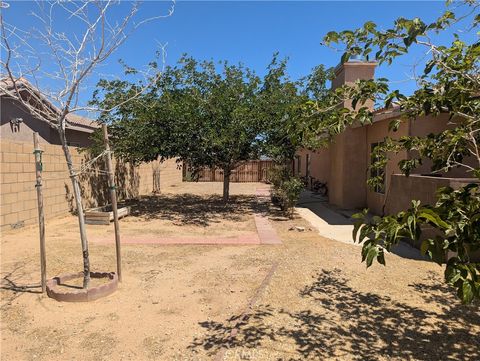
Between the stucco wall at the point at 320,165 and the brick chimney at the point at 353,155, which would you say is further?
the stucco wall at the point at 320,165

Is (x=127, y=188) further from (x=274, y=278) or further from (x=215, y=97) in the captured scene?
(x=274, y=278)

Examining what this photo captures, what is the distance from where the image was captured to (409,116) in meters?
3.41

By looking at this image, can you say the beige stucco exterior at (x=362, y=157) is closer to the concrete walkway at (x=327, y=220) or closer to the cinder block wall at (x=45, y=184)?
the concrete walkway at (x=327, y=220)

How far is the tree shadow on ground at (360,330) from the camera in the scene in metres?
3.76

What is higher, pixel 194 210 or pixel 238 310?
pixel 194 210

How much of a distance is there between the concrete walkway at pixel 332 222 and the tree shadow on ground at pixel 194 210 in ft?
5.17

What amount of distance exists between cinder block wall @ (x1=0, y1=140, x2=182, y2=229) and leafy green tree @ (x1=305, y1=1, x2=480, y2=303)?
18.0 ft

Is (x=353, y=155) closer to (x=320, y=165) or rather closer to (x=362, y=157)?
(x=362, y=157)

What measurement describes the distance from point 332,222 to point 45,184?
777 cm

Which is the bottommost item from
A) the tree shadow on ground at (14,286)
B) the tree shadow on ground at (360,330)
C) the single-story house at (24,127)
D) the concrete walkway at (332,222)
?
the tree shadow on ground at (360,330)

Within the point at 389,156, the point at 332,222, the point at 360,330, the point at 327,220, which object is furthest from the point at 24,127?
the point at 360,330

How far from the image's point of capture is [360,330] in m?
4.21

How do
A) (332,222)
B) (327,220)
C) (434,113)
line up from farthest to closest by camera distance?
(327,220) → (332,222) → (434,113)

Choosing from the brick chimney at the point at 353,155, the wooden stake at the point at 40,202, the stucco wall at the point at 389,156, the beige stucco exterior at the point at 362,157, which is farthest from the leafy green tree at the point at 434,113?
the brick chimney at the point at 353,155
